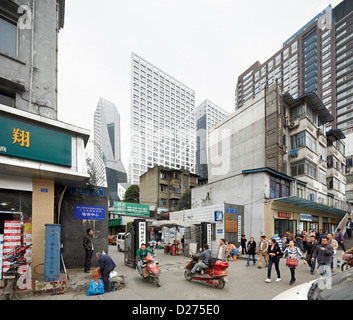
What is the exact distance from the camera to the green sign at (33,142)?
779cm

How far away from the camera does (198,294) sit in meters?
7.37

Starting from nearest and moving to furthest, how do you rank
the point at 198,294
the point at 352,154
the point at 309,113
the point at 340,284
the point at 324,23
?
the point at 340,284, the point at 198,294, the point at 309,113, the point at 352,154, the point at 324,23

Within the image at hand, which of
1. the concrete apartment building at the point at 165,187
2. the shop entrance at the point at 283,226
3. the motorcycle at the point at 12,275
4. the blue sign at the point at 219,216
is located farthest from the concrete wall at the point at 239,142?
the motorcycle at the point at 12,275

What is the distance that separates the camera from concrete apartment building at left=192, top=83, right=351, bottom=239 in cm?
2000

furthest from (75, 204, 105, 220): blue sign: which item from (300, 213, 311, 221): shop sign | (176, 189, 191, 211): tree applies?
(176, 189, 191, 211): tree

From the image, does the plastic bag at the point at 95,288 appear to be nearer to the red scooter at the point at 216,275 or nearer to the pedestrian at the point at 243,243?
the red scooter at the point at 216,275

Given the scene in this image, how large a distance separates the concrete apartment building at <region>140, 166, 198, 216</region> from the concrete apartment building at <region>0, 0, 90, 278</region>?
36.6 m

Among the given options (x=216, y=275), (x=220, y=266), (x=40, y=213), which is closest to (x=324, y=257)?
(x=220, y=266)

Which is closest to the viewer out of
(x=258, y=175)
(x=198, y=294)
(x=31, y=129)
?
(x=198, y=294)

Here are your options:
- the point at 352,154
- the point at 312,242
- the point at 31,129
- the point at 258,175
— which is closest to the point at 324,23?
the point at 352,154

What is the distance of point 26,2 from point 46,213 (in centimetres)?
945

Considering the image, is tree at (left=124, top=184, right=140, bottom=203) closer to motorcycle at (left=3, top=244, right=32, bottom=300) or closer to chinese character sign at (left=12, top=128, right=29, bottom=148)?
chinese character sign at (left=12, top=128, right=29, bottom=148)

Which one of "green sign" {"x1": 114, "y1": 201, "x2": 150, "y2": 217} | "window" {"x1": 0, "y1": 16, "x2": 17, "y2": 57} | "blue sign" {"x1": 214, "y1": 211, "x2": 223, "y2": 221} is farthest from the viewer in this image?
"green sign" {"x1": 114, "y1": 201, "x2": 150, "y2": 217}
